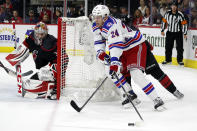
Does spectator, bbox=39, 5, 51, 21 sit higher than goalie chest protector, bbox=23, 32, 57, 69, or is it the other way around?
spectator, bbox=39, 5, 51, 21

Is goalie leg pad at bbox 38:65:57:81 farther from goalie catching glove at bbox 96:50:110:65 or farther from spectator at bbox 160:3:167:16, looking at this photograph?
spectator at bbox 160:3:167:16

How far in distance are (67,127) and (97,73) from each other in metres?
1.24

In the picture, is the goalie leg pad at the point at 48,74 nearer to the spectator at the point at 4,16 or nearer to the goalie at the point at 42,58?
the goalie at the point at 42,58

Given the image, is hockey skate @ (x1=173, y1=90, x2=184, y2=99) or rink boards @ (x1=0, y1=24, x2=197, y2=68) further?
rink boards @ (x1=0, y1=24, x2=197, y2=68)

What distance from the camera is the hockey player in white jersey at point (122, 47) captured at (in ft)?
12.1

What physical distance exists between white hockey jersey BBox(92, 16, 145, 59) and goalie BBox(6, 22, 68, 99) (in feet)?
2.00

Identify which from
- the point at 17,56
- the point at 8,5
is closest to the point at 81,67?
the point at 17,56

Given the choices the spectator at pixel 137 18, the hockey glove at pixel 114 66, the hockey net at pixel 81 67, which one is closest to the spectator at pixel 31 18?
the spectator at pixel 137 18

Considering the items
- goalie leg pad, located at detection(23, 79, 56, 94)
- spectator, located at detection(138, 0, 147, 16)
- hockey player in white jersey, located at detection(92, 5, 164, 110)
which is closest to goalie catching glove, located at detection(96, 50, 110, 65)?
hockey player in white jersey, located at detection(92, 5, 164, 110)

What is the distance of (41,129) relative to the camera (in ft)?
10.4

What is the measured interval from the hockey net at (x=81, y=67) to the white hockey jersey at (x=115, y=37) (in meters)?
0.44

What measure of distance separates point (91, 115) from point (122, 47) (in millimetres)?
678

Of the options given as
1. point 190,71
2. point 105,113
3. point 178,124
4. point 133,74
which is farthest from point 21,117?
point 190,71

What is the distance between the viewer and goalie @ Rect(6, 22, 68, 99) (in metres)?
4.30
